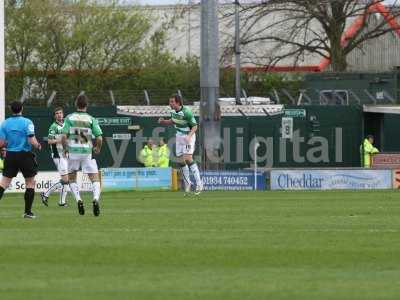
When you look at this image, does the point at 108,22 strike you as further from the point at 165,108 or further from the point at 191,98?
the point at 165,108

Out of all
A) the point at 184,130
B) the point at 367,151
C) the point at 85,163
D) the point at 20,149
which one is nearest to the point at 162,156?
the point at 367,151

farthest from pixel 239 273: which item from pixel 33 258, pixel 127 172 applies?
pixel 127 172

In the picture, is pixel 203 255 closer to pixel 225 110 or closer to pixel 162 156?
pixel 162 156

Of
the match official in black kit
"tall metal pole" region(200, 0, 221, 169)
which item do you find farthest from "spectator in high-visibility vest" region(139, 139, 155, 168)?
the match official in black kit

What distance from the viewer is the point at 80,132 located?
20953mm

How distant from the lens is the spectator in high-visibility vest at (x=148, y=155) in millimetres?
45094

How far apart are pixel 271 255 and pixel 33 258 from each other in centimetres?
253

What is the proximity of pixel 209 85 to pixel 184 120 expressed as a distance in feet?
30.2

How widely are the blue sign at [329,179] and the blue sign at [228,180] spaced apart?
1.95ft

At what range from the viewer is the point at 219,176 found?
3709 cm

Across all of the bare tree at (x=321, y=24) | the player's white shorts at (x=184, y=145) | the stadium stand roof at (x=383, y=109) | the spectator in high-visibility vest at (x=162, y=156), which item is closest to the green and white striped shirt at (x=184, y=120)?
the player's white shorts at (x=184, y=145)

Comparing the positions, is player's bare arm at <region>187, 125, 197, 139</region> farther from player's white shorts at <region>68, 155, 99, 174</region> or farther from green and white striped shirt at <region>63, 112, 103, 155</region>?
green and white striped shirt at <region>63, 112, 103, 155</region>

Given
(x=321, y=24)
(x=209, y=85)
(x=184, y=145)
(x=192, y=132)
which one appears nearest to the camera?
(x=192, y=132)

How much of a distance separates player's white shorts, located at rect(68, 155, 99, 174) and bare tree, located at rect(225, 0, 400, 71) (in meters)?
40.0
